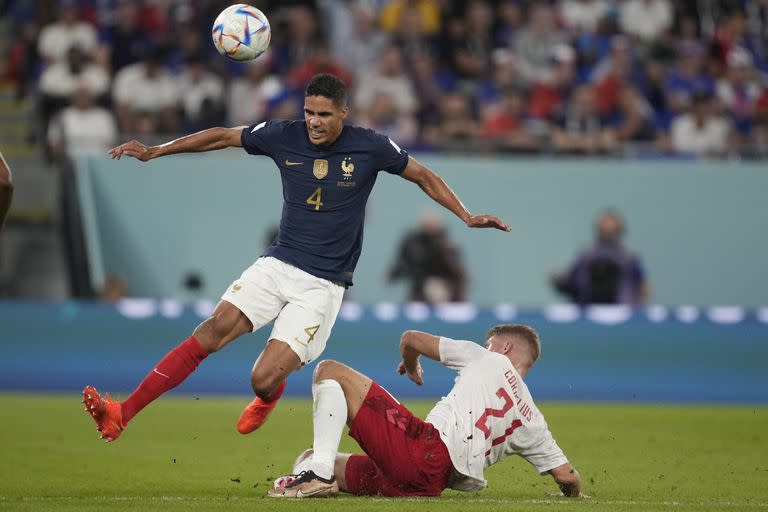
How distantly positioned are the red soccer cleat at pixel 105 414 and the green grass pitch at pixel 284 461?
0.38 meters

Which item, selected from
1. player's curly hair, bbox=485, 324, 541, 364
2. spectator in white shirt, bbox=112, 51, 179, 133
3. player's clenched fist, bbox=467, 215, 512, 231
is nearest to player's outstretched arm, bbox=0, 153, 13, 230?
player's clenched fist, bbox=467, 215, 512, 231

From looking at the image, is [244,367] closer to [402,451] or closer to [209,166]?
[209,166]

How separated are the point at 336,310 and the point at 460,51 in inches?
418

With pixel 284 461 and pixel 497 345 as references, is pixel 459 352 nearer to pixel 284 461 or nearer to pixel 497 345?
pixel 497 345

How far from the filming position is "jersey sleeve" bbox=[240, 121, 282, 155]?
8719mm

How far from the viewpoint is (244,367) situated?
15.2 meters

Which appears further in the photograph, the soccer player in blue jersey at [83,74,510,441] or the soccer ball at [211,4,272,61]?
the soccer ball at [211,4,272,61]

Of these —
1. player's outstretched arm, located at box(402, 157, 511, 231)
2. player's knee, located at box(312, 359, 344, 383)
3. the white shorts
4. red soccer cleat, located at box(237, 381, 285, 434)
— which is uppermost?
player's outstretched arm, located at box(402, 157, 511, 231)

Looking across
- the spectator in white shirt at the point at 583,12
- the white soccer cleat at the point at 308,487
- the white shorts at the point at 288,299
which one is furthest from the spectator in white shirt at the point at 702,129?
the white soccer cleat at the point at 308,487

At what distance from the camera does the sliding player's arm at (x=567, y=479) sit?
7.57 metres

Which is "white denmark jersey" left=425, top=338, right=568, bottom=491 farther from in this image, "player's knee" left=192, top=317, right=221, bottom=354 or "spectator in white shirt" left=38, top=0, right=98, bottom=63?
"spectator in white shirt" left=38, top=0, right=98, bottom=63

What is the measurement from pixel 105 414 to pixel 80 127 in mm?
10102

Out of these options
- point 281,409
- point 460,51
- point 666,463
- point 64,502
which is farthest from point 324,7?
point 64,502

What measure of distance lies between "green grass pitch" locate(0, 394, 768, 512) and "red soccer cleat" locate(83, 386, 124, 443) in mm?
380
